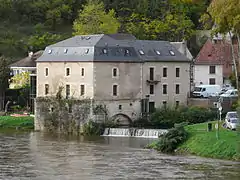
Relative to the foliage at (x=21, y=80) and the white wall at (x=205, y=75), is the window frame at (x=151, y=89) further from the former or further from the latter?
the foliage at (x=21, y=80)

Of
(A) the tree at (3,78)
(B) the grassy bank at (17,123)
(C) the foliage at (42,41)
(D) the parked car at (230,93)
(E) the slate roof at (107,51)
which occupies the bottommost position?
(B) the grassy bank at (17,123)

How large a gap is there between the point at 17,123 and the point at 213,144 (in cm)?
2625

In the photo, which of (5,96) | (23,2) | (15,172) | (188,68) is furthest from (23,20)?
(15,172)

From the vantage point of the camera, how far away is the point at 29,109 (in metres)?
83.3

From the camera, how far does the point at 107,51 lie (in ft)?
239

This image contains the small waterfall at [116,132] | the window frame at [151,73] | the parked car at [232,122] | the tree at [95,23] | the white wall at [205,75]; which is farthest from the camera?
the tree at [95,23]

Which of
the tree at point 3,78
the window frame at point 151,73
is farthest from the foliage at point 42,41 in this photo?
the window frame at point 151,73

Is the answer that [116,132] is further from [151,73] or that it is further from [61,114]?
[151,73]

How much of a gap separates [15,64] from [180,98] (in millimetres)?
22800

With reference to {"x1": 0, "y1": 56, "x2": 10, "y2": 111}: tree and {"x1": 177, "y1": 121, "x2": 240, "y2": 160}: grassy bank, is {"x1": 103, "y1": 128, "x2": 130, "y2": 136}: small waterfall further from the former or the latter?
{"x1": 0, "y1": 56, "x2": 10, "y2": 111}: tree

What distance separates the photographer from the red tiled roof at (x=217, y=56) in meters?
88.1

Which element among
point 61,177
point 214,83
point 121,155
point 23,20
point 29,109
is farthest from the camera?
point 23,20

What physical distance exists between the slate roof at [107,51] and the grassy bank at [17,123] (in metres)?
5.41

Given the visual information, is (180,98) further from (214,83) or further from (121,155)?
(121,155)
